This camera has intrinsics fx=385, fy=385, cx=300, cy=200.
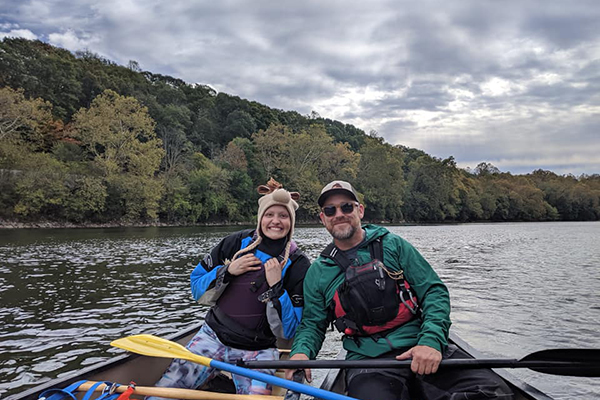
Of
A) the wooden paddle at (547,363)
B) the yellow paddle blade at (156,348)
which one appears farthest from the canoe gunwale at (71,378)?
the wooden paddle at (547,363)

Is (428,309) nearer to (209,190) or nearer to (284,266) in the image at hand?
(284,266)

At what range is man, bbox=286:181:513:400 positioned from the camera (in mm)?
2447

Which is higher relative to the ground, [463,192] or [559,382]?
[463,192]

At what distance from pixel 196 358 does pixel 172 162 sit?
1962 inches

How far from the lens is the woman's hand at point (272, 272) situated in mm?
3096

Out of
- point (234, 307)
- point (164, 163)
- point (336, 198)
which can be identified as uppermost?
point (164, 163)

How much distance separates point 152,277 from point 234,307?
8.90 meters

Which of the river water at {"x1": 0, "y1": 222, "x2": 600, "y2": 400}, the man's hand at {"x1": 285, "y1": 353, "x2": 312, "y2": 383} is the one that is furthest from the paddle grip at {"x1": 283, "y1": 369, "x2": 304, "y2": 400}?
the river water at {"x1": 0, "y1": 222, "x2": 600, "y2": 400}

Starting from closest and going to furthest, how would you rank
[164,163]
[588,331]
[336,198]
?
1. [336,198]
2. [588,331]
3. [164,163]

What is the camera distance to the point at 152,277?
36.6ft

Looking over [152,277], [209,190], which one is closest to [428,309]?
[152,277]

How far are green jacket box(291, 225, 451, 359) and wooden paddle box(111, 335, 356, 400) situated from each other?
41cm

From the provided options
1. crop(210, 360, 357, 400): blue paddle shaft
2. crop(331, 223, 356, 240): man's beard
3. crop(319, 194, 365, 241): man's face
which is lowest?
crop(210, 360, 357, 400): blue paddle shaft

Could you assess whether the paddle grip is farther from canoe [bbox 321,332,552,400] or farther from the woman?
the woman
